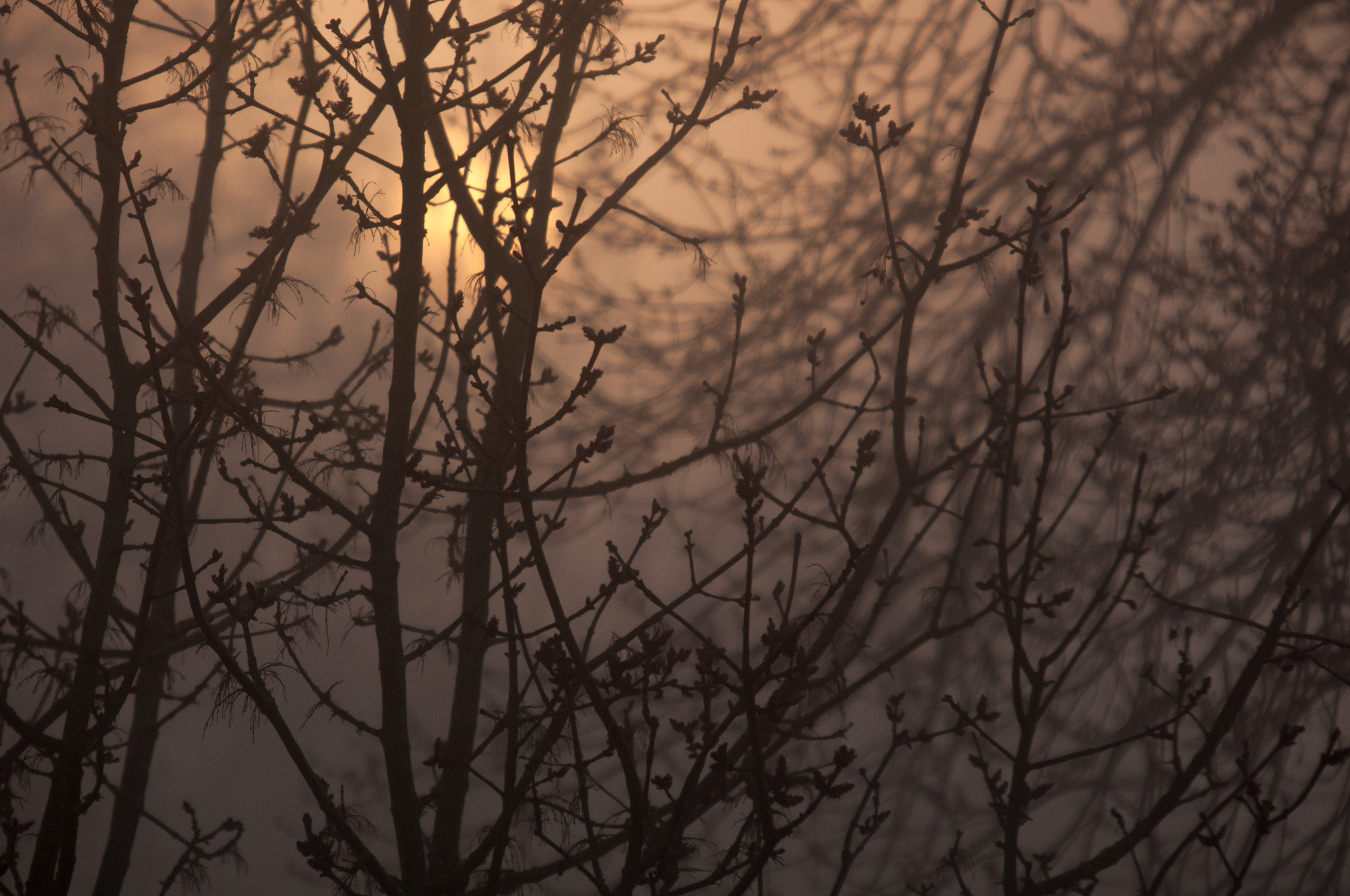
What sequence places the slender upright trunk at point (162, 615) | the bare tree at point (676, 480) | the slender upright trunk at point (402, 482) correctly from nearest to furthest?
1. the slender upright trunk at point (402, 482)
2. the slender upright trunk at point (162, 615)
3. the bare tree at point (676, 480)

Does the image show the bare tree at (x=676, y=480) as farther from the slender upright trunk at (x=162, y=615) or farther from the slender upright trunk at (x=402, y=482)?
the slender upright trunk at (x=402, y=482)

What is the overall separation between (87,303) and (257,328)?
1.01ft

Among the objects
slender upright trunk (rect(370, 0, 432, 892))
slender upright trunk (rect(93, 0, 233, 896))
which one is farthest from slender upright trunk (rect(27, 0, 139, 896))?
slender upright trunk (rect(370, 0, 432, 892))

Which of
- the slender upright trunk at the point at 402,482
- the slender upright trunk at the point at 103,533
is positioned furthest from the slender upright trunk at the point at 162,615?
the slender upright trunk at the point at 402,482

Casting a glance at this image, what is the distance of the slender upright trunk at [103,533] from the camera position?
96 centimetres

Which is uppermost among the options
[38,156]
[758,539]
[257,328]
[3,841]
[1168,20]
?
[1168,20]

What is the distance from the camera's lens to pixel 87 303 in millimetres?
1783

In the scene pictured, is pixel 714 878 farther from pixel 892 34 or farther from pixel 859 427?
pixel 892 34

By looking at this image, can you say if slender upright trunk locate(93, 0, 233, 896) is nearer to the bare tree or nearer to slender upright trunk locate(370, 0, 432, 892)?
the bare tree

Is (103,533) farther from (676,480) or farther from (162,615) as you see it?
(676,480)

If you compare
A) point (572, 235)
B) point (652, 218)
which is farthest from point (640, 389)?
point (572, 235)

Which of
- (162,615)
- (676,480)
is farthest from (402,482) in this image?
(676,480)

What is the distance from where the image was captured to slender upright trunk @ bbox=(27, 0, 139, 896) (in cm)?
96

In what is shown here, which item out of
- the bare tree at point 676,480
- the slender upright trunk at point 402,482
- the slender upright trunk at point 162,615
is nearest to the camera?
the slender upright trunk at point 402,482
